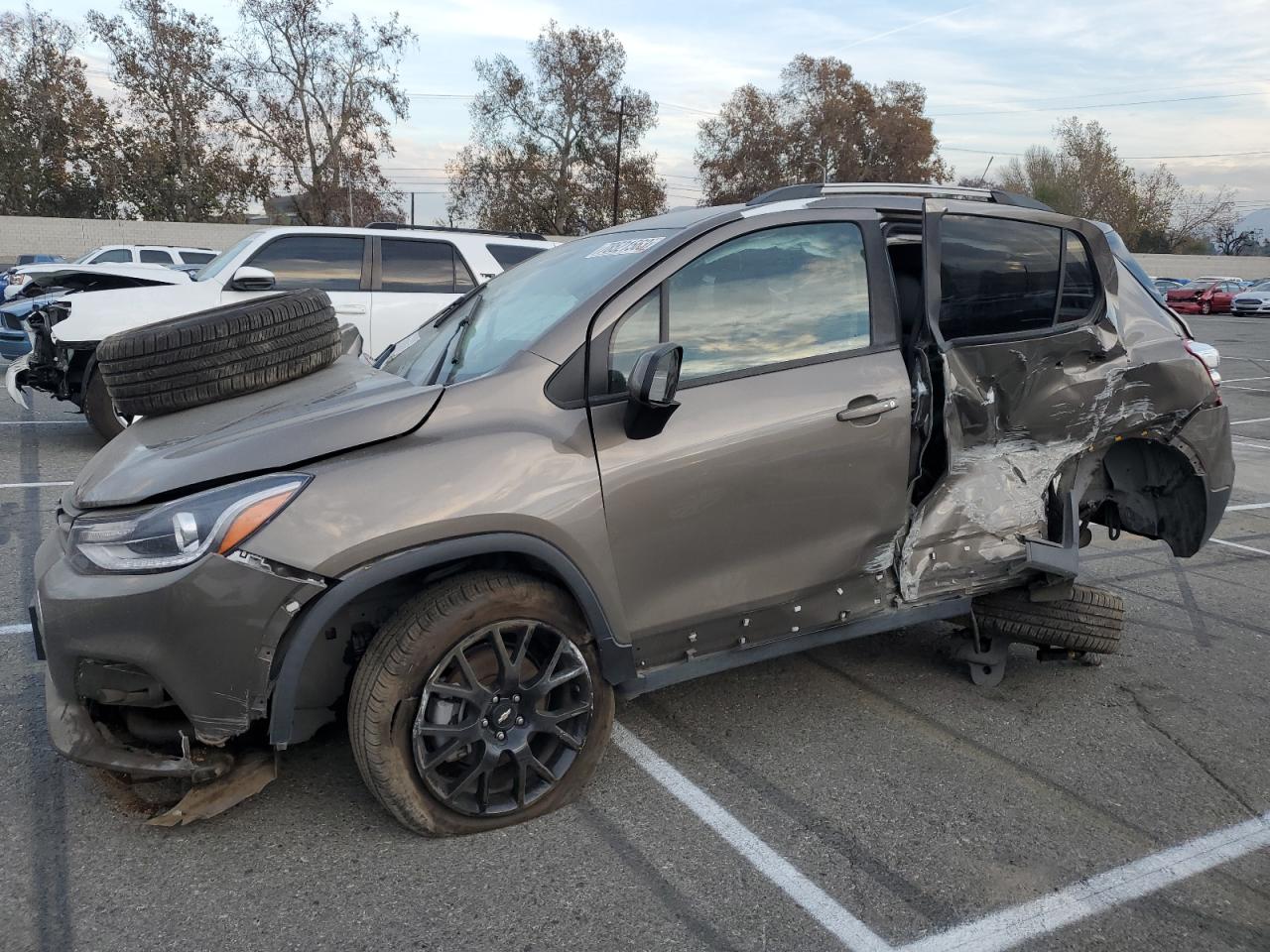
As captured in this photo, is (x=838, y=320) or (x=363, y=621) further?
(x=838, y=320)

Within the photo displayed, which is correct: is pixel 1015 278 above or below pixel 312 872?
above

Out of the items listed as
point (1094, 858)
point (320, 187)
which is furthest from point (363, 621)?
point (320, 187)

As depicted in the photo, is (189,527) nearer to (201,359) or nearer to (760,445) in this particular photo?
(201,359)

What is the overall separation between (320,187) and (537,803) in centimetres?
4538

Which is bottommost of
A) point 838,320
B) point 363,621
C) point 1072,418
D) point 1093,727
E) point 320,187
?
point 1093,727

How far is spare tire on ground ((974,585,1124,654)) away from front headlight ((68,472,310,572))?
2.90m

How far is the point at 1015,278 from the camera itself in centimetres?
392

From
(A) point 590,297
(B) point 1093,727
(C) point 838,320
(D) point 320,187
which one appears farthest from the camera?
(D) point 320,187

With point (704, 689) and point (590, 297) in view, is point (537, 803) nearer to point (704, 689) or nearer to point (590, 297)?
point (704, 689)

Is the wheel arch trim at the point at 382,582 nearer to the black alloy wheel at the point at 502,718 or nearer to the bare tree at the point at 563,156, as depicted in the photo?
the black alloy wheel at the point at 502,718

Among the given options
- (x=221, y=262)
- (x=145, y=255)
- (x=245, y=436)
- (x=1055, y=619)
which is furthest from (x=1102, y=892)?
(x=145, y=255)

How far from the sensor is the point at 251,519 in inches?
101

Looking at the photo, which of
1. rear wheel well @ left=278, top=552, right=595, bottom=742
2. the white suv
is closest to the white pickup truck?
rear wheel well @ left=278, top=552, right=595, bottom=742

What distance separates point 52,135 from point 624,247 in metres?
47.3
